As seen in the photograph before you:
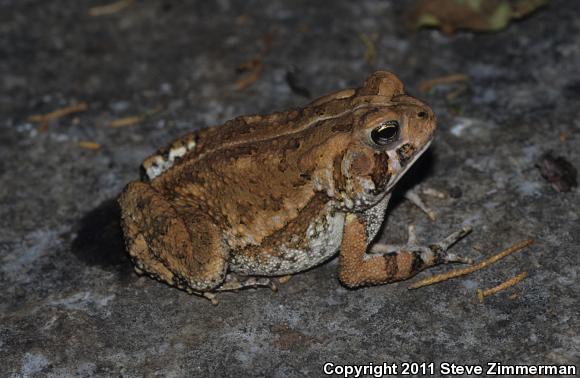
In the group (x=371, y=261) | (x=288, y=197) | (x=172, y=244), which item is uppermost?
(x=288, y=197)

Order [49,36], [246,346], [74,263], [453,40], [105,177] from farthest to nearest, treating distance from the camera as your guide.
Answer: [49,36], [453,40], [105,177], [74,263], [246,346]

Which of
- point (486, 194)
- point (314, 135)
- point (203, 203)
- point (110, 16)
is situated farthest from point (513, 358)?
point (110, 16)

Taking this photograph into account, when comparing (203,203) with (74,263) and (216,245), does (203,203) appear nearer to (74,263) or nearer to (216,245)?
(216,245)

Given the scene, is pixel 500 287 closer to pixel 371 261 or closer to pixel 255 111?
pixel 371 261

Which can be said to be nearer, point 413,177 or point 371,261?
point 371,261

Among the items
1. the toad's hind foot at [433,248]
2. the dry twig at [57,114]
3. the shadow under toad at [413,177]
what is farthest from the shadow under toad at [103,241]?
the shadow under toad at [413,177]

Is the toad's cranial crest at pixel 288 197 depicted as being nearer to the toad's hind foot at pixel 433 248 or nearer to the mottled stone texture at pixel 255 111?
the toad's hind foot at pixel 433 248

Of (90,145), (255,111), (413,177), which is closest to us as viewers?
(413,177)

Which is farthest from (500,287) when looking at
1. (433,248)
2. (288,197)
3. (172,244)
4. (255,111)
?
(255,111)
